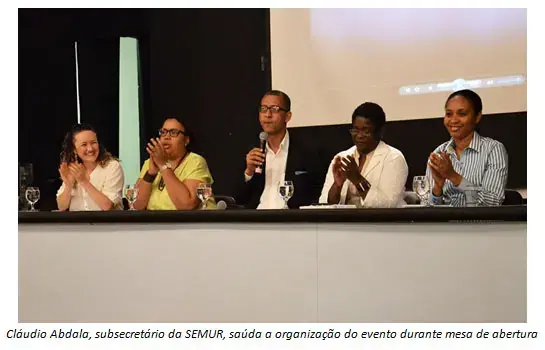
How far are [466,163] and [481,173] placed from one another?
0.10m

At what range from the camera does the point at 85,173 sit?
3.69 metres

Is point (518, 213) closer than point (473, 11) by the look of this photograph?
Yes

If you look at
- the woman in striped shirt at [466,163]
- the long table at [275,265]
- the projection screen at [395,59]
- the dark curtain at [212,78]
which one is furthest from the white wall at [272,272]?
the dark curtain at [212,78]

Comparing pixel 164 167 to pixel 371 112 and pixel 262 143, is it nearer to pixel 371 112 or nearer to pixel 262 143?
pixel 262 143

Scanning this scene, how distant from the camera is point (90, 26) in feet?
17.2

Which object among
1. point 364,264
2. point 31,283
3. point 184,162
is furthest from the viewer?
point 184,162

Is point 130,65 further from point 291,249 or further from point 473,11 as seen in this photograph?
point 291,249

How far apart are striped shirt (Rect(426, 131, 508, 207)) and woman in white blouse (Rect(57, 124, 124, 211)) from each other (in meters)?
1.59

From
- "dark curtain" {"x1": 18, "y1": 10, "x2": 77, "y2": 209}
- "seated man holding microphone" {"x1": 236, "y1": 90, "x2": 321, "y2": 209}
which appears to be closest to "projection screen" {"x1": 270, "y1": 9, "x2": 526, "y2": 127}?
"seated man holding microphone" {"x1": 236, "y1": 90, "x2": 321, "y2": 209}

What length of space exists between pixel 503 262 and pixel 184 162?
6.15 ft

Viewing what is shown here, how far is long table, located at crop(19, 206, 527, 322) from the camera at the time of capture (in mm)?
2359

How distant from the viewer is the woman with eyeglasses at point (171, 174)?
141 inches
